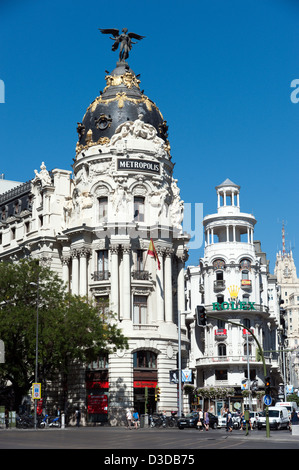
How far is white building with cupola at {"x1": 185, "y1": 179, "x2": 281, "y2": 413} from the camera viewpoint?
96.2 m

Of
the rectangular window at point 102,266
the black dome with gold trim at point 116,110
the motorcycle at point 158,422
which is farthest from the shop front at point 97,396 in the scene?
the black dome with gold trim at point 116,110

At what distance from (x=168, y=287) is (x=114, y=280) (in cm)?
568

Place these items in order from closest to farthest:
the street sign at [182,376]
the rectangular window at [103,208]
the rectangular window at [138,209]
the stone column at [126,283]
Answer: the street sign at [182,376], the stone column at [126,283], the rectangular window at [138,209], the rectangular window at [103,208]

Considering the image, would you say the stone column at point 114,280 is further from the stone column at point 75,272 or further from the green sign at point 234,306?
the green sign at point 234,306

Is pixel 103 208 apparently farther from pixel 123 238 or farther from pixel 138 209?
pixel 123 238

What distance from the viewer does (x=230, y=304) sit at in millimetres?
98250

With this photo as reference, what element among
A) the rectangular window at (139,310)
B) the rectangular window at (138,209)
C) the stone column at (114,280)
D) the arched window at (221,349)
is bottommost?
the arched window at (221,349)

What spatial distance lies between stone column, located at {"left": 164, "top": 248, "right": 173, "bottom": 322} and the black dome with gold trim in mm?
12895

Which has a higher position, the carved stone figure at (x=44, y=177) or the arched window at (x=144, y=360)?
the carved stone figure at (x=44, y=177)

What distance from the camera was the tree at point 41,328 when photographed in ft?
200

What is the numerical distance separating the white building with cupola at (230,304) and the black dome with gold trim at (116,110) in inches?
1062

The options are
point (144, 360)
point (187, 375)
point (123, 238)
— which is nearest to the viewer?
point (187, 375)

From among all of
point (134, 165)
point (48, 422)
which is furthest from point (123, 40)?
point (48, 422)
